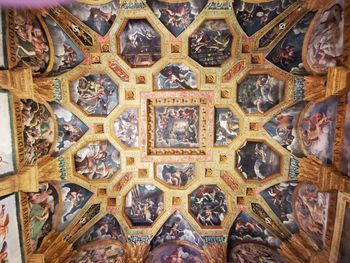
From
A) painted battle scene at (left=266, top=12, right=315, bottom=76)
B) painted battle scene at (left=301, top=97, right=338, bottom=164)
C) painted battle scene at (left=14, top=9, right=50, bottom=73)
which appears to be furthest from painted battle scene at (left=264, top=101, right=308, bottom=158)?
painted battle scene at (left=14, top=9, right=50, bottom=73)

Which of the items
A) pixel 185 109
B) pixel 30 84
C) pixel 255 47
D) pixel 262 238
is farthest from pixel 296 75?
pixel 30 84

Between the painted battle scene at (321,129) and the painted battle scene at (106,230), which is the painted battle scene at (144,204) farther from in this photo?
the painted battle scene at (321,129)

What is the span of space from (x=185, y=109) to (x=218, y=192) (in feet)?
12.1

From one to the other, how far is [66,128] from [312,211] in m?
9.27

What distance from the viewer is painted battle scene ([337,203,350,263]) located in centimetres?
885

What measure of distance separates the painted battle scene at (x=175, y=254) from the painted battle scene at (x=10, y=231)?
5067 mm

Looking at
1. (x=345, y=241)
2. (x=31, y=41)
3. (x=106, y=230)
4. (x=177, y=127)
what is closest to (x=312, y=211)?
(x=345, y=241)

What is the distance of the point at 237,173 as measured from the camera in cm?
1268

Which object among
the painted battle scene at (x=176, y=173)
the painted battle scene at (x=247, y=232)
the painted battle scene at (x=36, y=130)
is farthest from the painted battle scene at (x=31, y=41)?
the painted battle scene at (x=247, y=232)

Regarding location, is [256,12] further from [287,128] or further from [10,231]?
[10,231]

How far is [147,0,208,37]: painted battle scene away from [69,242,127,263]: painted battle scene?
8.61 m

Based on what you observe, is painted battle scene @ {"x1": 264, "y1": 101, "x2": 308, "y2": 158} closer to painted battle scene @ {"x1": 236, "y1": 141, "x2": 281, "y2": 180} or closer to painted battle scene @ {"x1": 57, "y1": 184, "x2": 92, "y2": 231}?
painted battle scene @ {"x1": 236, "y1": 141, "x2": 281, "y2": 180}

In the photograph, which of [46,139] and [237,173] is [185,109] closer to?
[237,173]

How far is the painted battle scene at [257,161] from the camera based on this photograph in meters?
12.2
